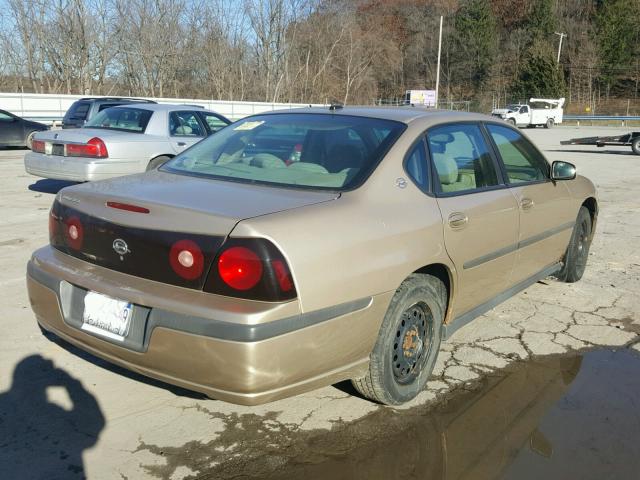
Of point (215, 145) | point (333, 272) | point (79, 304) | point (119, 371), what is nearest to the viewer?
point (333, 272)

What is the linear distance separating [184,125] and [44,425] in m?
7.18

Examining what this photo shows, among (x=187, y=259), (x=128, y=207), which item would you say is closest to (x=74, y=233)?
(x=128, y=207)

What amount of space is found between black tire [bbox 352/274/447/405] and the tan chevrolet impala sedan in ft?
0.04

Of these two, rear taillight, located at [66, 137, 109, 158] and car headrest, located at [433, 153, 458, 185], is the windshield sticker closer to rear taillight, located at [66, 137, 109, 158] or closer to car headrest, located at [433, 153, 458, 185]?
car headrest, located at [433, 153, 458, 185]

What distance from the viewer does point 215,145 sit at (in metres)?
3.87

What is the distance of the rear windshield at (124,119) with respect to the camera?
9148 millimetres

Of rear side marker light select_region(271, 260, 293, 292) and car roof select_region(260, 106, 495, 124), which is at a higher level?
car roof select_region(260, 106, 495, 124)

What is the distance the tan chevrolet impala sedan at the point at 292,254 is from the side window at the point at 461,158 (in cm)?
1

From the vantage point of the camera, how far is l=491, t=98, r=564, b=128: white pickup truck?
46638 mm

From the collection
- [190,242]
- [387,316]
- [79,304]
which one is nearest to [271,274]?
[190,242]

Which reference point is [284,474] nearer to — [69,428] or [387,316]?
[387,316]

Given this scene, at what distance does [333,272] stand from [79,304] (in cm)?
124

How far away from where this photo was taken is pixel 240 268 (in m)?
2.45

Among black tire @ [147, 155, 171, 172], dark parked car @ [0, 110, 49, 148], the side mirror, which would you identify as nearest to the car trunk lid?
the side mirror
